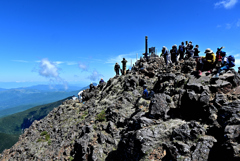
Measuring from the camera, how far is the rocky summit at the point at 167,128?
30.5 ft

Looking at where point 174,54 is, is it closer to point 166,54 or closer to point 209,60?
point 166,54

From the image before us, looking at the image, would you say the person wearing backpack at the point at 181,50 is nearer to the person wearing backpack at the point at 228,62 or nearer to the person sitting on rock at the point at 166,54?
the person sitting on rock at the point at 166,54

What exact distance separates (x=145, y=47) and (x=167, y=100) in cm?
2930

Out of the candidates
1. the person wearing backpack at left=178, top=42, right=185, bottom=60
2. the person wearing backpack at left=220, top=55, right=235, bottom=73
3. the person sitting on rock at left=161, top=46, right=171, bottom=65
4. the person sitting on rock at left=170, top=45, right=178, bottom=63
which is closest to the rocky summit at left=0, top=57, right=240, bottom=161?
the person wearing backpack at left=220, top=55, right=235, bottom=73

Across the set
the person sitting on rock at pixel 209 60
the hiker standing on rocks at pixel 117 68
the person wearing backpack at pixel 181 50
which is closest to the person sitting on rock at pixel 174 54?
the person wearing backpack at pixel 181 50

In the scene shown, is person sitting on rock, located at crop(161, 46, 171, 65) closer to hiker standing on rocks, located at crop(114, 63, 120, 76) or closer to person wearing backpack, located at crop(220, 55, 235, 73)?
person wearing backpack, located at crop(220, 55, 235, 73)

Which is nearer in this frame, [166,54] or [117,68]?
[166,54]

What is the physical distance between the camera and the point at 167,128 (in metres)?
12.4

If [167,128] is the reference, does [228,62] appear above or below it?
above

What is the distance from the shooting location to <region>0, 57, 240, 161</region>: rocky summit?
30.5 feet

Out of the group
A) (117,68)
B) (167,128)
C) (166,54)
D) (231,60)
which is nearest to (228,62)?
(231,60)

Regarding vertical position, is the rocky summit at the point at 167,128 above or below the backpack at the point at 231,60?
below

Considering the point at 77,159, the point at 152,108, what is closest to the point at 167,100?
the point at 152,108

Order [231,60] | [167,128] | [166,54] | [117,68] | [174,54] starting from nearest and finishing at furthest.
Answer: [167,128] < [231,60] < [166,54] < [174,54] < [117,68]
